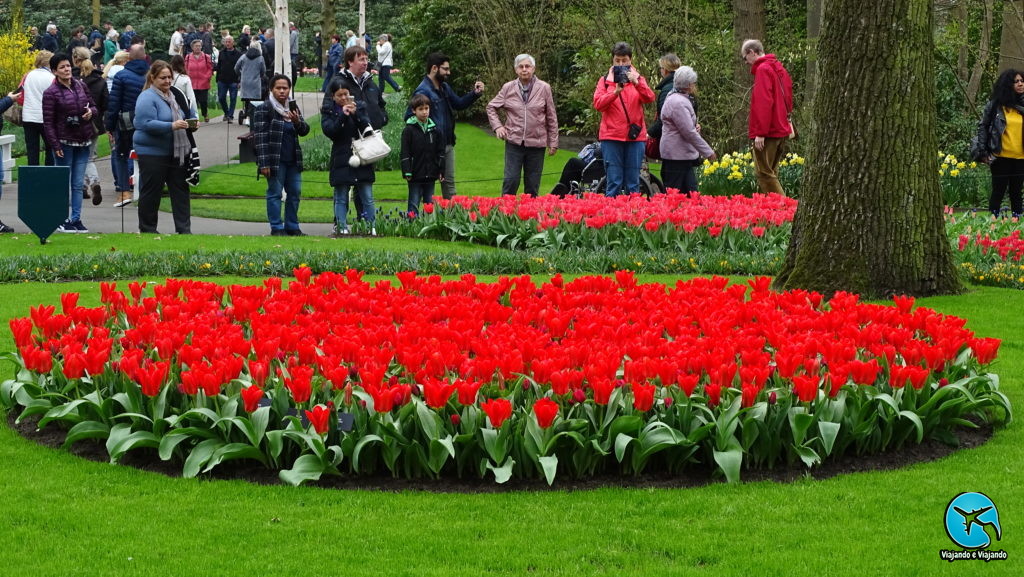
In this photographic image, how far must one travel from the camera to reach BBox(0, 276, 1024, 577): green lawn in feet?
14.1

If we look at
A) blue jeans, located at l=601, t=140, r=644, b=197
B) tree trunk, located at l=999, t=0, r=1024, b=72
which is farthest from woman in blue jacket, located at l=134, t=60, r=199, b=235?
tree trunk, located at l=999, t=0, r=1024, b=72

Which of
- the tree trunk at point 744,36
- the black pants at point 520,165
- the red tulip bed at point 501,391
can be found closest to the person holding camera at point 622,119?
the black pants at point 520,165

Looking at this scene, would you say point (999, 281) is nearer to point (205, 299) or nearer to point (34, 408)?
point (205, 299)

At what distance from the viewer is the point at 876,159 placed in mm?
8945

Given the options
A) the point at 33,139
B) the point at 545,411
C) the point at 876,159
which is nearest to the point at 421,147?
the point at 33,139

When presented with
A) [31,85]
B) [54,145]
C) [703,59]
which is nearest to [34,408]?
[54,145]

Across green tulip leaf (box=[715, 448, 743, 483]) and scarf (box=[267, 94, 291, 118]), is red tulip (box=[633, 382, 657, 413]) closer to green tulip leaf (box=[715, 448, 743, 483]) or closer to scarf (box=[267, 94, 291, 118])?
green tulip leaf (box=[715, 448, 743, 483])

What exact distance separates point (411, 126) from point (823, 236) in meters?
6.04

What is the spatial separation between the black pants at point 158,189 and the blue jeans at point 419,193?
240cm

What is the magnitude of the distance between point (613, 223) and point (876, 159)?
395 cm

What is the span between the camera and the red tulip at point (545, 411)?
200 inches

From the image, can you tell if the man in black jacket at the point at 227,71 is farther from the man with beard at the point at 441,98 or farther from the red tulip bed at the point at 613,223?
the red tulip bed at the point at 613,223

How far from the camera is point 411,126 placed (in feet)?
46.0

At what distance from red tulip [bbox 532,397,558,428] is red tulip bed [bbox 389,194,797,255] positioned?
23.2 feet
